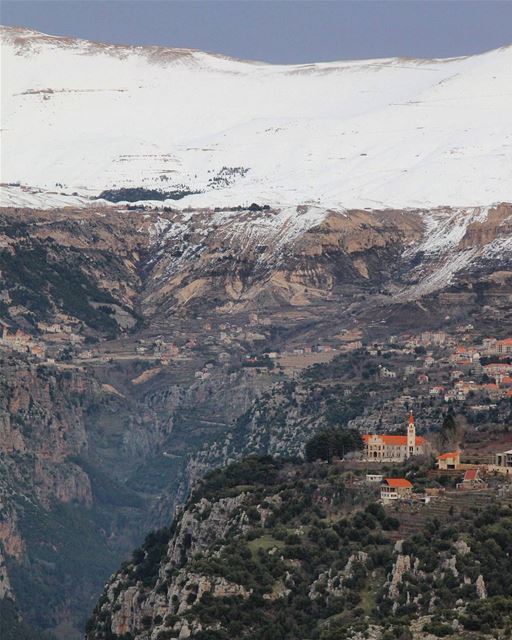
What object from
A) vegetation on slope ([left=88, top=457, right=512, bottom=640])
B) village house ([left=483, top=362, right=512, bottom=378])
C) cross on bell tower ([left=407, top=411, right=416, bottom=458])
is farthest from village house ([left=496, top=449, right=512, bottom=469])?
village house ([left=483, top=362, right=512, bottom=378])

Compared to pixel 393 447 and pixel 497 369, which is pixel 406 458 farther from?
pixel 497 369

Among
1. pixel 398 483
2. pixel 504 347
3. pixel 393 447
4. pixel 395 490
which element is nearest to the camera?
pixel 395 490

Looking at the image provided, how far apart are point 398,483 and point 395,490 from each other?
1.03 metres

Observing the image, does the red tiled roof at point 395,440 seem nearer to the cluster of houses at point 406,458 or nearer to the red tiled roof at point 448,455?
the cluster of houses at point 406,458

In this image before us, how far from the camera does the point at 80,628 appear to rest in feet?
475

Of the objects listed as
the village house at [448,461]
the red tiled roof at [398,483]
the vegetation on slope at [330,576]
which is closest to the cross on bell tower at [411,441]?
the village house at [448,461]

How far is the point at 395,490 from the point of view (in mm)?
105688

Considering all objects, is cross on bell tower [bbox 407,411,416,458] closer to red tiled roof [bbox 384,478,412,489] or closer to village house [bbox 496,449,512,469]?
village house [bbox 496,449,512,469]

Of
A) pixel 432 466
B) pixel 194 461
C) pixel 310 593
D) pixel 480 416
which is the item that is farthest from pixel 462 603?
pixel 194 461

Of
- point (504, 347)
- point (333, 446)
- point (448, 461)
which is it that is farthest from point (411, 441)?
point (504, 347)

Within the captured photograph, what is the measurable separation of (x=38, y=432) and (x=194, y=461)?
14848 mm

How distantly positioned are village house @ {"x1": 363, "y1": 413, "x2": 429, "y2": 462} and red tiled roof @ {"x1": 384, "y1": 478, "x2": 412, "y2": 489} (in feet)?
26.4

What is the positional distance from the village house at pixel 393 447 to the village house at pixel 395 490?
877 cm

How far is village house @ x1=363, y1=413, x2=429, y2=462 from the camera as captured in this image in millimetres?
117188
